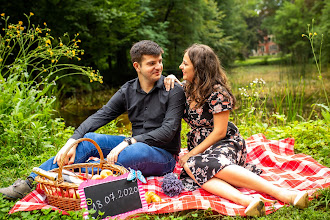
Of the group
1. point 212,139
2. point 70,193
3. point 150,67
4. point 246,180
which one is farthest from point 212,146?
point 70,193

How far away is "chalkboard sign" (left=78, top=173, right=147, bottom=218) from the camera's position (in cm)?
207

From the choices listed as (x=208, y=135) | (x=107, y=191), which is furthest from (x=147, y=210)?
(x=208, y=135)

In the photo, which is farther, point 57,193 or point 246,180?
point 246,180

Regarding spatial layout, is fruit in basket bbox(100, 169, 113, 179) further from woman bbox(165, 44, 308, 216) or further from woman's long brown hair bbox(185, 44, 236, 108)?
woman's long brown hair bbox(185, 44, 236, 108)

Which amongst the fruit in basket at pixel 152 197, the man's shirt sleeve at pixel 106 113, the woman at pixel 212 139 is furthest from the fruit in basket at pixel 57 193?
the woman at pixel 212 139

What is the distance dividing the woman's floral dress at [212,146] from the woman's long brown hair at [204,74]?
0.05 m

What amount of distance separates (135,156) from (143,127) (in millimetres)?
422

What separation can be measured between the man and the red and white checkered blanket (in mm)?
215

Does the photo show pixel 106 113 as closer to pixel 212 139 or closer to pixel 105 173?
pixel 105 173

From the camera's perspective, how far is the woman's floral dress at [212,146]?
2.43 meters

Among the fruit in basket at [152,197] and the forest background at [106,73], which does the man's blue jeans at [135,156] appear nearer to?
the fruit in basket at [152,197]

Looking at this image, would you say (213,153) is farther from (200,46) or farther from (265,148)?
(265,148)

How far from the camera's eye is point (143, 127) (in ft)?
9.57

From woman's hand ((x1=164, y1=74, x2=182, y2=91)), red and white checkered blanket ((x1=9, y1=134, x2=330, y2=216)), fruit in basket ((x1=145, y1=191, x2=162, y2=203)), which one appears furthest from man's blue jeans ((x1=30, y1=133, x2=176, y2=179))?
woman's hand ((x1=164, y1=74, x2=182, y2=91))
